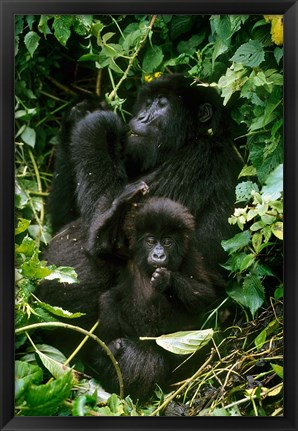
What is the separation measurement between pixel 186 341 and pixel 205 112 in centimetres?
76

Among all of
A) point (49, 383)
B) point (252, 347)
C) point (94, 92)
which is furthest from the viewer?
point (94, 92)

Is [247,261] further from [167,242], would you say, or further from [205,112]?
[205,112]

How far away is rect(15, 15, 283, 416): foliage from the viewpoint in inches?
89.3

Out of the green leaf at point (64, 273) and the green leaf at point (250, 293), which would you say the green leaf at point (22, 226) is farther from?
the green leaf at point (250, 293)

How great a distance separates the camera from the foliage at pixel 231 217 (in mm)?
2268

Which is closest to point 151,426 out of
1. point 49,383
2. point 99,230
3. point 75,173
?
point 49,383

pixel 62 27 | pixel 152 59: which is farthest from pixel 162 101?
pixel 62 27

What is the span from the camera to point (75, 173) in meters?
2.64

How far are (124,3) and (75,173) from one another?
2.13ft

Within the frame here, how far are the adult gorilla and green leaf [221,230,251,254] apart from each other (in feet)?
0.09

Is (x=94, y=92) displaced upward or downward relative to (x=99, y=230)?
upward

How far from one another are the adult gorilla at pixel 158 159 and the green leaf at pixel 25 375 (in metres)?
0.44

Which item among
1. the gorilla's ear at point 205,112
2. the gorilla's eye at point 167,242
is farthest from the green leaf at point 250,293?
the gorilla's ear at point 205,112
